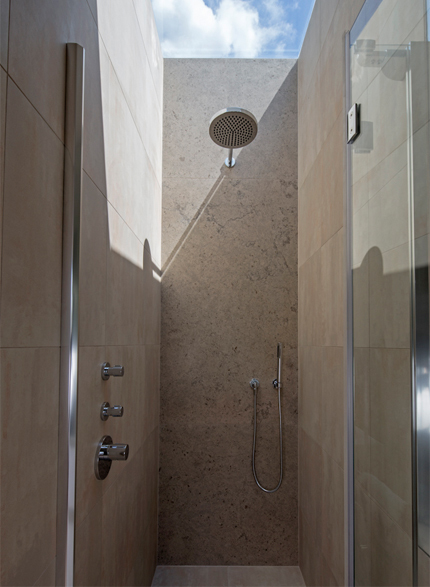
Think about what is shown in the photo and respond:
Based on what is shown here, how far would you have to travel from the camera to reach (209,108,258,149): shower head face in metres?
1.86

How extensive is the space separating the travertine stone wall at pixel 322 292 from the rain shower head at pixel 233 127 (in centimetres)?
32

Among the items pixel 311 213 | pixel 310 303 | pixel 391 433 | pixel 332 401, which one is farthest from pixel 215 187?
pixel 391 433

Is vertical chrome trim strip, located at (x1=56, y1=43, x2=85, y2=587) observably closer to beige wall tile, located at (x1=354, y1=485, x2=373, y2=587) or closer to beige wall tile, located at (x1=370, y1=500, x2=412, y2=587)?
beige wall tile, located at (x1=370, y1=500, x2=412, y2=587)

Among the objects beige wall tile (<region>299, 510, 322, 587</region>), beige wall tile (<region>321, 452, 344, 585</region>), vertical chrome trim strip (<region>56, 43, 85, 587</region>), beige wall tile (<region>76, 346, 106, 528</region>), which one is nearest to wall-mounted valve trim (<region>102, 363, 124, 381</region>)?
beige wall tile (<region>76, 346, 106, 528</region>)

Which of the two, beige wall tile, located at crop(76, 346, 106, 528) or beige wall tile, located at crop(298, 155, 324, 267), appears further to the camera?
beige wall tile, located at crop(298, 155, 324, 267)

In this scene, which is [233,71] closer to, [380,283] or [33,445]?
[380,283]

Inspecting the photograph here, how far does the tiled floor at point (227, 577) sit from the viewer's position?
214cm

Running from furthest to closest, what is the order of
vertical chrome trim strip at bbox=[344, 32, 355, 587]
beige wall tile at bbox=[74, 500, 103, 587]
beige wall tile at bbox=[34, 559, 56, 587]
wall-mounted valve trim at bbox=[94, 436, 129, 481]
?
vertical chrome trim strip at bbox=[344, 32, 355, 587]
wall-mounted valve trim at bbox=[94, 436, 129, 481]
beige wall tile at bbox=[74, 500, 103, 587]
beige wall tile at bbox=[34, 559, 56, 587]

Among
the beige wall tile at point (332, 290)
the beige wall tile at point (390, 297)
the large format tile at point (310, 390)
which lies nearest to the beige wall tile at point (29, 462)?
the beige wall tile at point (390, 297)

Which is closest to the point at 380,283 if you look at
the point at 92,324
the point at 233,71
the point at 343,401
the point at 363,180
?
the point at 363,180

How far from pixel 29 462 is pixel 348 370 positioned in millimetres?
1037

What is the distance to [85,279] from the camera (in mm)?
1048

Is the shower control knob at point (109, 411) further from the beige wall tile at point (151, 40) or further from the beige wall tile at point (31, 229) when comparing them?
the beige wall tile at point (151, 40)

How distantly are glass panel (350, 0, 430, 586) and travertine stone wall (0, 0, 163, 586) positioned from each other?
756 mm
